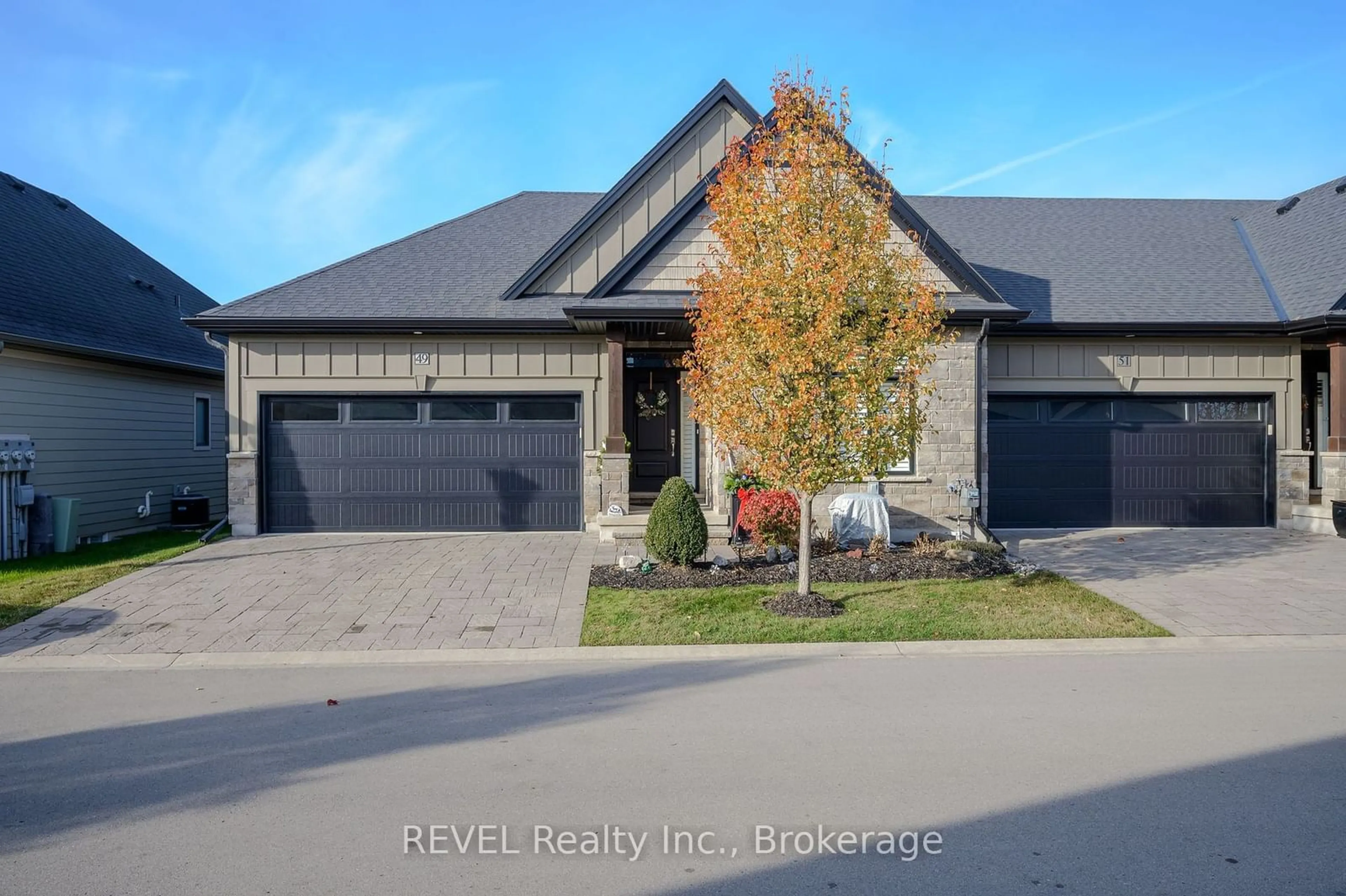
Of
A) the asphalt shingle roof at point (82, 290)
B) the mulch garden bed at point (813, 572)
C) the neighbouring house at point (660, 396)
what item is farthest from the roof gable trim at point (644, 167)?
the asphalt shingle roof at point (82, 290)

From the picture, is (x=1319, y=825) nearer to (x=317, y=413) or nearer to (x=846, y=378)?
(x=846, y=378)

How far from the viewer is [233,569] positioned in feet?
37.2

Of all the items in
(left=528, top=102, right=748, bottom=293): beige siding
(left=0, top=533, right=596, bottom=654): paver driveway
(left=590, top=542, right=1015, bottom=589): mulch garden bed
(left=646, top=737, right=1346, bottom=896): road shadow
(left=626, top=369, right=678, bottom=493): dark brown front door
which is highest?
(left=528, top=102, right=748, bottom=293): beige siding

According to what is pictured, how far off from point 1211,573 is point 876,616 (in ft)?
17.2

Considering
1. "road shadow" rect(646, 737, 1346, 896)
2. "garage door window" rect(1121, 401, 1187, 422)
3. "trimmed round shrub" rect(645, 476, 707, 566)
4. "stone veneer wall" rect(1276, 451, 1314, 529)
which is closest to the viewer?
"road shadow" rect(646, 737, 1346, 896)

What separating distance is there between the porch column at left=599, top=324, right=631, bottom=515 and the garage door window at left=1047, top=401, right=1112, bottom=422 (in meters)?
7.56

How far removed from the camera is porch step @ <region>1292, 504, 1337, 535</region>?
1430 cm

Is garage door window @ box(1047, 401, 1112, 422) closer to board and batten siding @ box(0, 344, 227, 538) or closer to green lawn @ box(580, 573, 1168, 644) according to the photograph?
green lawn @ box(580, 573, 1168, 644)

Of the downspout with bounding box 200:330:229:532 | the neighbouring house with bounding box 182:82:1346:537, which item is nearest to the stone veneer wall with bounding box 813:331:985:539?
the neighbouring house with bounding box 182:82:1346:537

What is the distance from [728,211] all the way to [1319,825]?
22.8ft

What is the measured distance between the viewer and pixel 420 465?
14820mm

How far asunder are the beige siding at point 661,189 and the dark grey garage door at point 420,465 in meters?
2.66

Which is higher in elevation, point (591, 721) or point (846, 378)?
point (846, 378)

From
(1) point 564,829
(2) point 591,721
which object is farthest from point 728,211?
(1) point 564,829
